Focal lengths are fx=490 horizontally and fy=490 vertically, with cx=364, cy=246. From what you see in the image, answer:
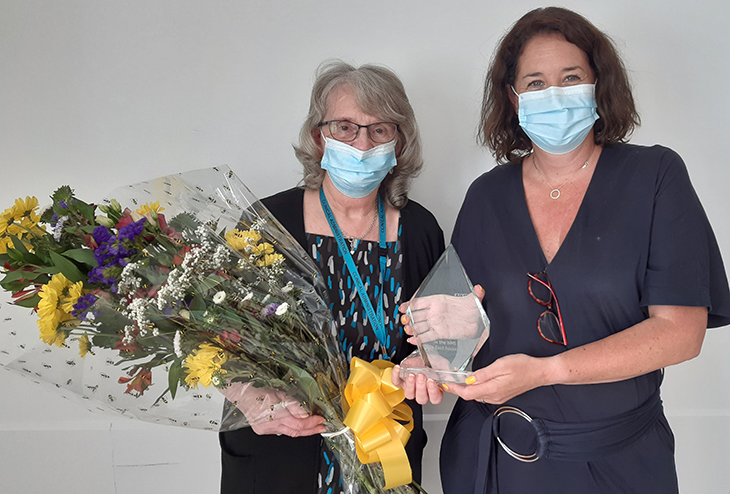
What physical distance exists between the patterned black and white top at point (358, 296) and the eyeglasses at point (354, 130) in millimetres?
310

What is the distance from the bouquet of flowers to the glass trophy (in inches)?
5.4

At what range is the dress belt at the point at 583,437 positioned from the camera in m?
1.15

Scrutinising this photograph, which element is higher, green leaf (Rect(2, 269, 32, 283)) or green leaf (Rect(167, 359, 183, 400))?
green leaf (Rect(2, 269, 32, 283))

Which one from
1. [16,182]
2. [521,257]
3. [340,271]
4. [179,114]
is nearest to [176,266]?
[340,271]

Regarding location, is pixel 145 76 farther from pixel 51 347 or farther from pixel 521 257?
pixel 521 257

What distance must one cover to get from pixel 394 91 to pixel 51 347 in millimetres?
1126

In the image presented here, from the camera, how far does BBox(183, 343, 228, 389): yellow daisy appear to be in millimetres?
922

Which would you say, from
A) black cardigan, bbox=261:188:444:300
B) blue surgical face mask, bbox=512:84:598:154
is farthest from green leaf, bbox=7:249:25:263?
blue surgical face mask, bbox=512:84:598:154

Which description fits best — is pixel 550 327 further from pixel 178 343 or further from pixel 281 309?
pixel 178 343

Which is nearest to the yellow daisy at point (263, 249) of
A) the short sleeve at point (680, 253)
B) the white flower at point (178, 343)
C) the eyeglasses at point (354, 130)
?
the white flower at point (178, 343)

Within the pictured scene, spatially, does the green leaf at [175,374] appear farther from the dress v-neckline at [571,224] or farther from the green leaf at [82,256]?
the dress v-neckline at [571,224]

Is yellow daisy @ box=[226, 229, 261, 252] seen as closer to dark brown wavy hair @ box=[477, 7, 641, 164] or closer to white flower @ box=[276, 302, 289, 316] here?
white flower @ box=[276, 302, 289, 316]

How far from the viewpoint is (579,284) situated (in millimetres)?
1164

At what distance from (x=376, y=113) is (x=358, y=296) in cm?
55
